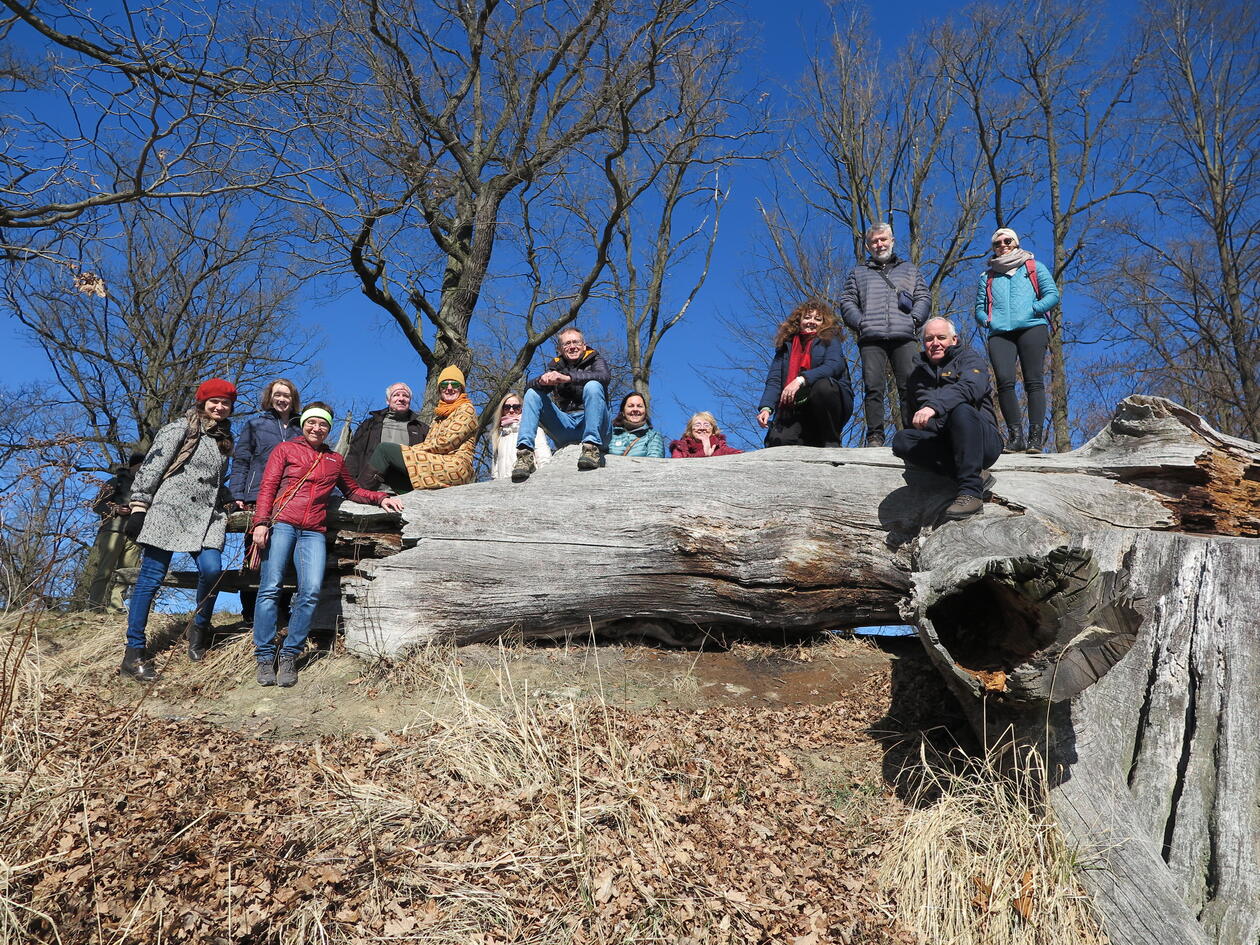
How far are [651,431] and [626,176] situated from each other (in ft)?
33.9

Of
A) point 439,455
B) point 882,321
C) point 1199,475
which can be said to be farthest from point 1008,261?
point 439,455

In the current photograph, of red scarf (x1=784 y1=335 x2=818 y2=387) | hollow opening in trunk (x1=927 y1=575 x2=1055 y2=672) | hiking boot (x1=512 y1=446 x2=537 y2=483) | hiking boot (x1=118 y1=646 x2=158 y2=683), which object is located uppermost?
red scarf (x1=784 y1=335 x2=818 y2=387)

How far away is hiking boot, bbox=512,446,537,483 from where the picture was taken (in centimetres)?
600

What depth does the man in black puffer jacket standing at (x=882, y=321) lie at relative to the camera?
685 cm

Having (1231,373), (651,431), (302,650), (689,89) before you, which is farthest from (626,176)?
(302,650)

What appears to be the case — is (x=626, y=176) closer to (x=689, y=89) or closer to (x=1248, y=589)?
(x=689, y=89)

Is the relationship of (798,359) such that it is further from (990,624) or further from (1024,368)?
(990,624)

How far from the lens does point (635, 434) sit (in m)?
7.14

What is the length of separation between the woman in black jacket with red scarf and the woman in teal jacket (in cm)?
104

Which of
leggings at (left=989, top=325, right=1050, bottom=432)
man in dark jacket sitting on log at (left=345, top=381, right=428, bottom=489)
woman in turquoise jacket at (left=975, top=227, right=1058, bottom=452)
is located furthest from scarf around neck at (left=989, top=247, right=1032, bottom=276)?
man in dark jacket sitting on log at (left=345, top=381, right=428, bottom=489)

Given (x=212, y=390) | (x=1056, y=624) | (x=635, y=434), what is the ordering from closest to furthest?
1. (x=1056, y=624)
2. (x=212, y=390)
3. (x=635, y=434)

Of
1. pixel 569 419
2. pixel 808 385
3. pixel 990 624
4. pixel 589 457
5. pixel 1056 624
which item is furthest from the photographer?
pixel 569 419

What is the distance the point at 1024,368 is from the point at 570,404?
13.0ft

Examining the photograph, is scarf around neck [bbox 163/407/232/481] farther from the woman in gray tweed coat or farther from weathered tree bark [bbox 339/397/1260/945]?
weathered tree bark [bbox 339/397/1260/945]
